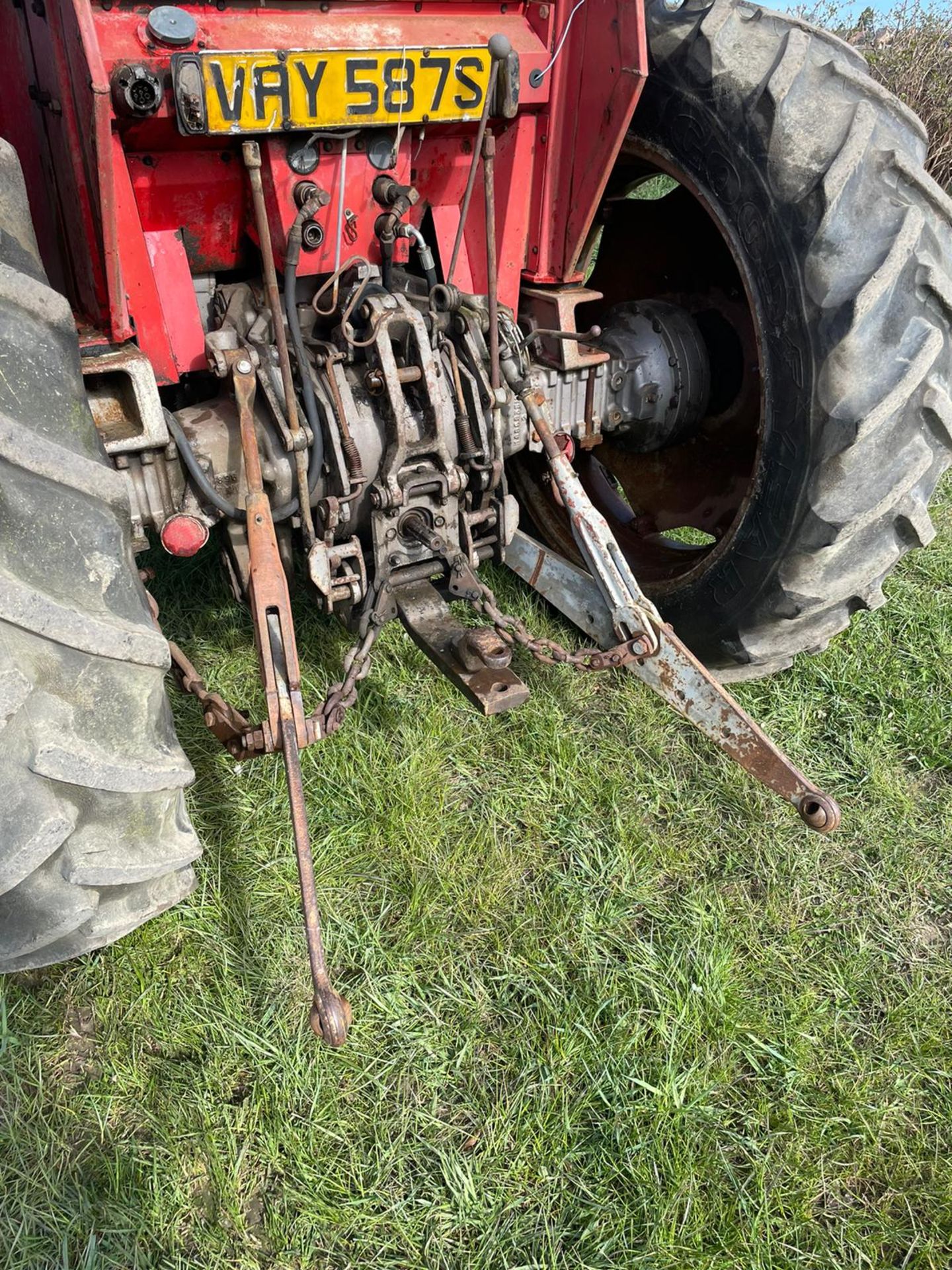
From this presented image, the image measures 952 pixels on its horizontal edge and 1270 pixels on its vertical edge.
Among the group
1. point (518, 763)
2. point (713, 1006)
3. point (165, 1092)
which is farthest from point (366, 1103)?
point (518, 763)

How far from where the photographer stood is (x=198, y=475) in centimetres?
192

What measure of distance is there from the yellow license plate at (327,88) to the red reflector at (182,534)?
2.37 ft

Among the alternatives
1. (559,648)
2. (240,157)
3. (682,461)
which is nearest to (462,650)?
(559,648)

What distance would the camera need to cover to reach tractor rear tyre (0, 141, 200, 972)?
1.31 m

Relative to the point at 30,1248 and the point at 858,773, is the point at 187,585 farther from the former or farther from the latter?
the point at 858,773

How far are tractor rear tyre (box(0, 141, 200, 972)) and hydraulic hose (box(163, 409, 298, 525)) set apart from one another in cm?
42

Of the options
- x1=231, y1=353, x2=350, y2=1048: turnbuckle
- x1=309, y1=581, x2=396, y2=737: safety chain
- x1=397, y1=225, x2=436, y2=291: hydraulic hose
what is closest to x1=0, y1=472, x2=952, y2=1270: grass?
x1=231, y1=353, x2=350, y2=1048: turnbuckle

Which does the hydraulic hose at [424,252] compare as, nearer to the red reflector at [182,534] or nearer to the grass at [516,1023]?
the red reflector at [182,534]

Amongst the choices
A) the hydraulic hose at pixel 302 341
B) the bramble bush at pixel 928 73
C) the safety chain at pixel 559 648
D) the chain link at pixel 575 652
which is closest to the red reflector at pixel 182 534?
the hydraulic hose at pixel 302 341

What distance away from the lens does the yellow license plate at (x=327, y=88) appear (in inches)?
67.3

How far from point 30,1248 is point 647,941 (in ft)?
4.29

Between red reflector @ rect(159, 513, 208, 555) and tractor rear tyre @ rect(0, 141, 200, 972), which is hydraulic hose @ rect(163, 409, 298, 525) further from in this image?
tractor rear tyre @ rect(0, 141, 200, 972)

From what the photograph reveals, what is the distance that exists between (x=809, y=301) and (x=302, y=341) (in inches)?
42.3

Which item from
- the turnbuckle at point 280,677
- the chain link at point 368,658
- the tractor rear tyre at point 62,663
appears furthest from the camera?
the chain link at point 368,658
